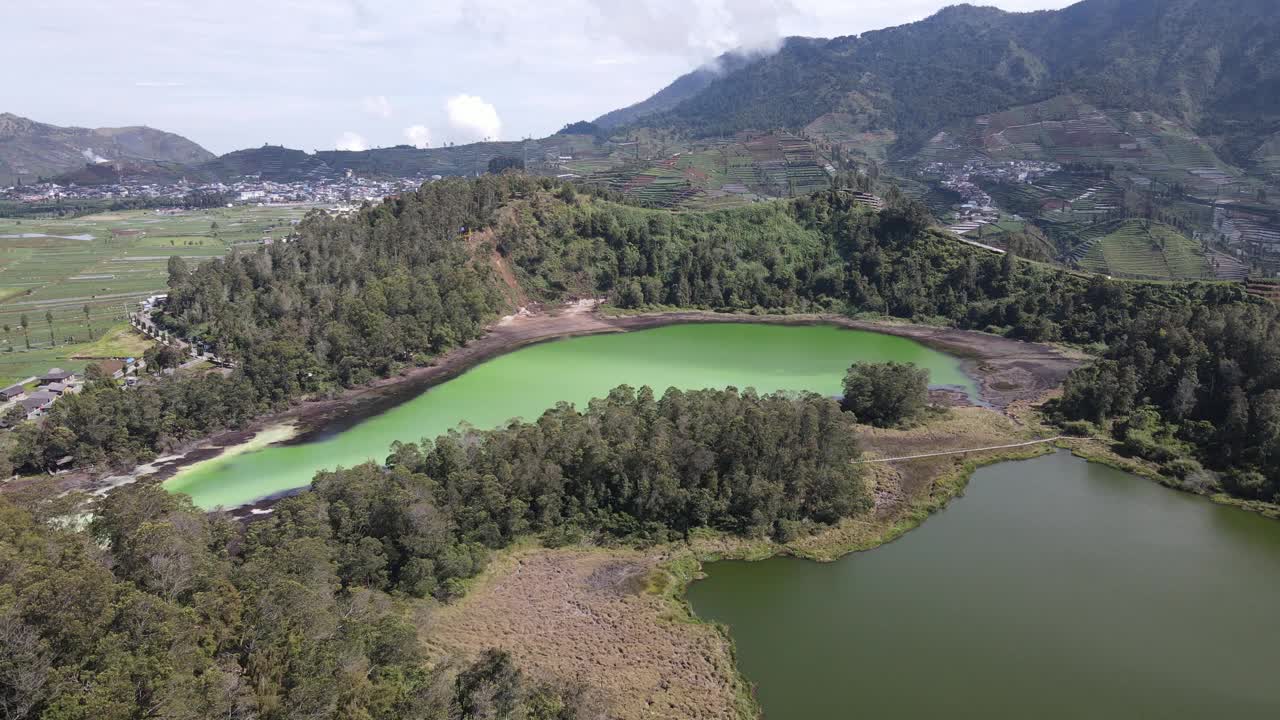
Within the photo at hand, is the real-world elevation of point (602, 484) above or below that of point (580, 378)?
above

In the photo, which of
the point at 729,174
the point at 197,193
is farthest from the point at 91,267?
the point at 729,174

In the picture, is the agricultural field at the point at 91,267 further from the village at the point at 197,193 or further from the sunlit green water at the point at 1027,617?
the sunlit green water at the point at 1027,617

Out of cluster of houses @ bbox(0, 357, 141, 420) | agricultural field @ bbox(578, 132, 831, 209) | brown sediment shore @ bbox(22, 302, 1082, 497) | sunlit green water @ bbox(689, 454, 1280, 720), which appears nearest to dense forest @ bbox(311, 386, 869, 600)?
sunlit green water @ bbox(689, 454, 1280, 720)

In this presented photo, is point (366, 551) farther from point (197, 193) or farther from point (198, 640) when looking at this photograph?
point (197, 193)

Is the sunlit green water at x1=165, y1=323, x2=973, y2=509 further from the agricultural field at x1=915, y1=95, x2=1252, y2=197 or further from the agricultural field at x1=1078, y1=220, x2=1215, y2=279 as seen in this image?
the agricultural field at x1=915, y1=95, x2=1252, y2=197

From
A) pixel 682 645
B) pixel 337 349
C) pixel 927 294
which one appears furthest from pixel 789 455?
pixel 927 294

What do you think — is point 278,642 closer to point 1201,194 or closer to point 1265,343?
point 1265,343
